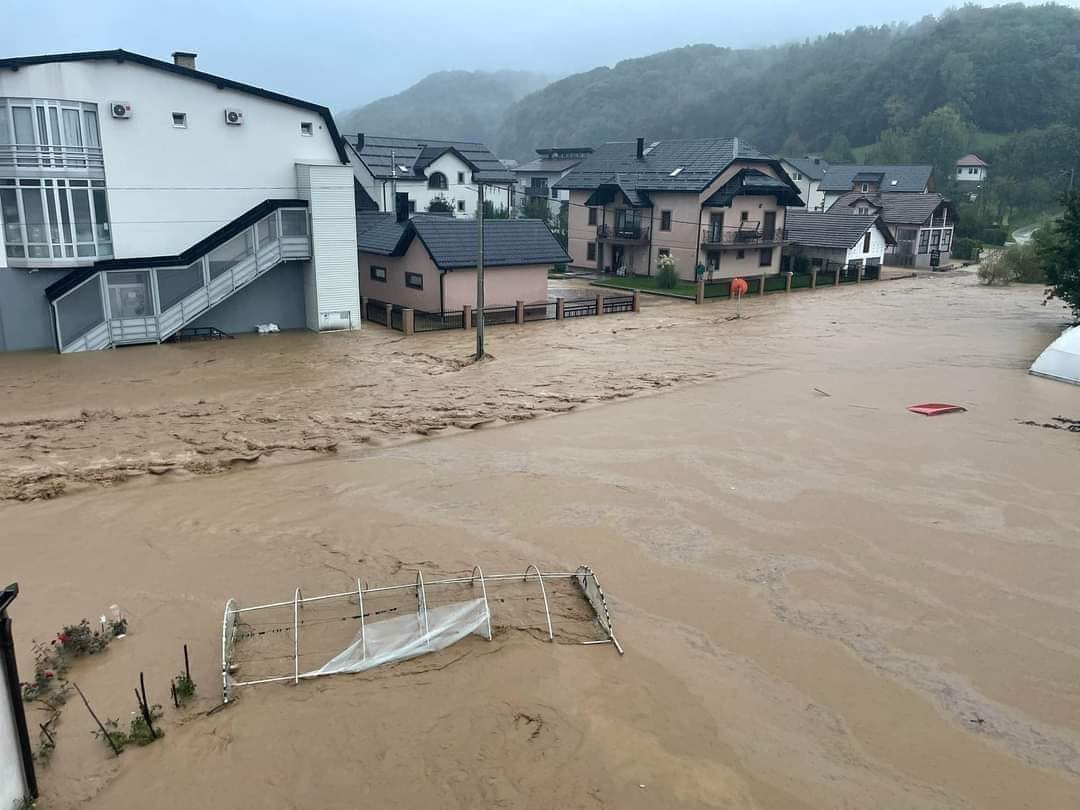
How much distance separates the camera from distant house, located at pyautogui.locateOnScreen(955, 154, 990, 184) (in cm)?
9525

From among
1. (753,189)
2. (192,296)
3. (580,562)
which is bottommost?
(580,562)

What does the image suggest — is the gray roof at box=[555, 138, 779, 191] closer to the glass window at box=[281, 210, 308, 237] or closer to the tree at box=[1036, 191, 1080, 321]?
the tree at box=[1036, 191, 1080, 321]

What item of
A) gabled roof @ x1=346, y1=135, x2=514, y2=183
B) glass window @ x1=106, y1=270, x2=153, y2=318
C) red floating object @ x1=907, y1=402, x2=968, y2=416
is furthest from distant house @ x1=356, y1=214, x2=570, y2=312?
gabled roof @ x1=346, y1=135, x2=514, y2=183

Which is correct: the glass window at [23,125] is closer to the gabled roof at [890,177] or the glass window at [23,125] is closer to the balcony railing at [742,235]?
the balcony railing at [742,235]

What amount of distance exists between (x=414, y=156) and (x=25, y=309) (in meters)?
38.6

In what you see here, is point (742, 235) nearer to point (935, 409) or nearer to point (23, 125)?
point (935, 409)

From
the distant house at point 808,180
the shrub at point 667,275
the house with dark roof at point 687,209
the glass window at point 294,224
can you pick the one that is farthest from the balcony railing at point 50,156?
the distant house at point 808,180

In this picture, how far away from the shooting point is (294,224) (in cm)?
2845

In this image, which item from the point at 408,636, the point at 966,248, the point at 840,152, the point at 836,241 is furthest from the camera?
the point at 840,152

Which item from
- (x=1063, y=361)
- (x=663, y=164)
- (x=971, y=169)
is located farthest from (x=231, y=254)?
(x=971, y=169)

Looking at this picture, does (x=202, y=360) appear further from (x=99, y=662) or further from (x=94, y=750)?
(x=94, y=750)

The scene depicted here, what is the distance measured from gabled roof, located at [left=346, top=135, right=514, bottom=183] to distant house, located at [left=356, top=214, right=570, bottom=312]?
22.1 metres

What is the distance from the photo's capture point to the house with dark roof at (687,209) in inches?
1758

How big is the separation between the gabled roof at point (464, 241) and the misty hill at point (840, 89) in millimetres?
97632
